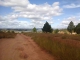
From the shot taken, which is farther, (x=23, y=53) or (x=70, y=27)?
(x=70, y=27)

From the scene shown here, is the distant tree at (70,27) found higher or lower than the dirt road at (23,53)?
higher

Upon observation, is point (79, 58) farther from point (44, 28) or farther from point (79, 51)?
point (44, 28)

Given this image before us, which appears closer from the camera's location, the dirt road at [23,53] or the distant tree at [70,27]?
the dirt road at [23,53]

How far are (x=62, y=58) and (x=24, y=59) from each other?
108 inches

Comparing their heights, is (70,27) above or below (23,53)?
above

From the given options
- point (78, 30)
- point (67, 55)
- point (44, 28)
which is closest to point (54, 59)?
point (67, 55)

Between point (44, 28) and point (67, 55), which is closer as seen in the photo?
point (67, 55)

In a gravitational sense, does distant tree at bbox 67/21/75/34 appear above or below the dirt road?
above

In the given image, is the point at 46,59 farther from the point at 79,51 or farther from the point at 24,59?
the point at 79,51

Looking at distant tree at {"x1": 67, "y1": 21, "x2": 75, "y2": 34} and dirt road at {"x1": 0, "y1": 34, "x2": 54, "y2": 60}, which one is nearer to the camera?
dirt road at {"x1": 0, "y1": 34, "x2": 54, "y2": 60}

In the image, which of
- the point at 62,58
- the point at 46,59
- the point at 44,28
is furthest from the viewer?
the point at 44,28

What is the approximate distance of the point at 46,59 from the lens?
11148mm

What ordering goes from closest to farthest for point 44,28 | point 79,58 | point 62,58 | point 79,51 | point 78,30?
point 79,58 < point 79,51 < point 62,58 < point 78,30 < point 44,28

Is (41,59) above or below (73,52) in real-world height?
below
